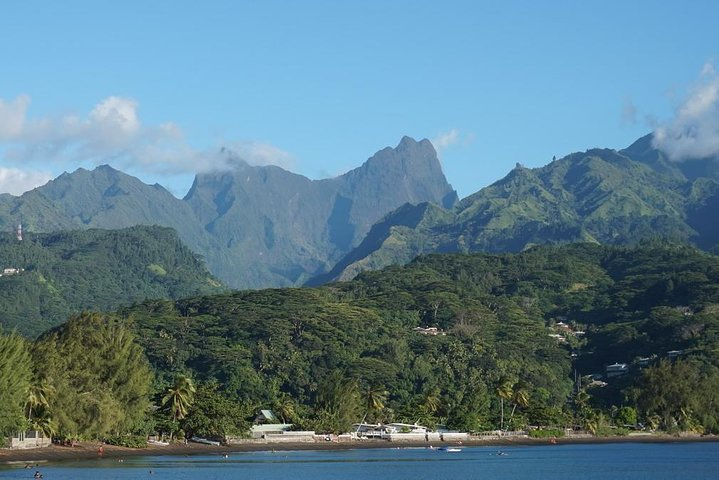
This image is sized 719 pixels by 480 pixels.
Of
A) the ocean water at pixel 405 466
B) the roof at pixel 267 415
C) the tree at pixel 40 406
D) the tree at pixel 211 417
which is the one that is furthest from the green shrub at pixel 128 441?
the roof at pixel 267 415

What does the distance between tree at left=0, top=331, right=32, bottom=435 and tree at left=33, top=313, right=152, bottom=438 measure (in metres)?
10.2

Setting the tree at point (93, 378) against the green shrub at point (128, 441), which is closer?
the tree at point (93, 378)

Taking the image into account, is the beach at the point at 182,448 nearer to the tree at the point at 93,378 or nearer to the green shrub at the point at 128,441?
the green shrub at the point at 128,441

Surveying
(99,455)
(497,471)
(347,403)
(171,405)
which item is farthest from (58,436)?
(347,403)

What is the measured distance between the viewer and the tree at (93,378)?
130125 millimetres

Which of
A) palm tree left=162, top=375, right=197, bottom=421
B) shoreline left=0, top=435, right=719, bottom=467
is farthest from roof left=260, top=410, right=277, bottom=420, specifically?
palm tree left=162, top=375, right=197, bottom=421

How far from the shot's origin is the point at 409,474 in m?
129

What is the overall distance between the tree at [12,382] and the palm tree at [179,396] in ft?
119

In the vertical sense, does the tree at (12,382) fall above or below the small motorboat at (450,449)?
above

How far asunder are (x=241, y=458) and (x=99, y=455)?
20005 millimetres

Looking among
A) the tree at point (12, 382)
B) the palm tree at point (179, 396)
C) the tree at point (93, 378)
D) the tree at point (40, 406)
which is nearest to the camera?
the tree at point (12, 382)

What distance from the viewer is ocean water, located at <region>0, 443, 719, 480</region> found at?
392 feet

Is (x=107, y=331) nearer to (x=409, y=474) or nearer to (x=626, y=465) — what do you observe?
(x=409, y=474)

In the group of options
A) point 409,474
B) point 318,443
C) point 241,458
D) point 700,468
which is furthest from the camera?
point 318,443
